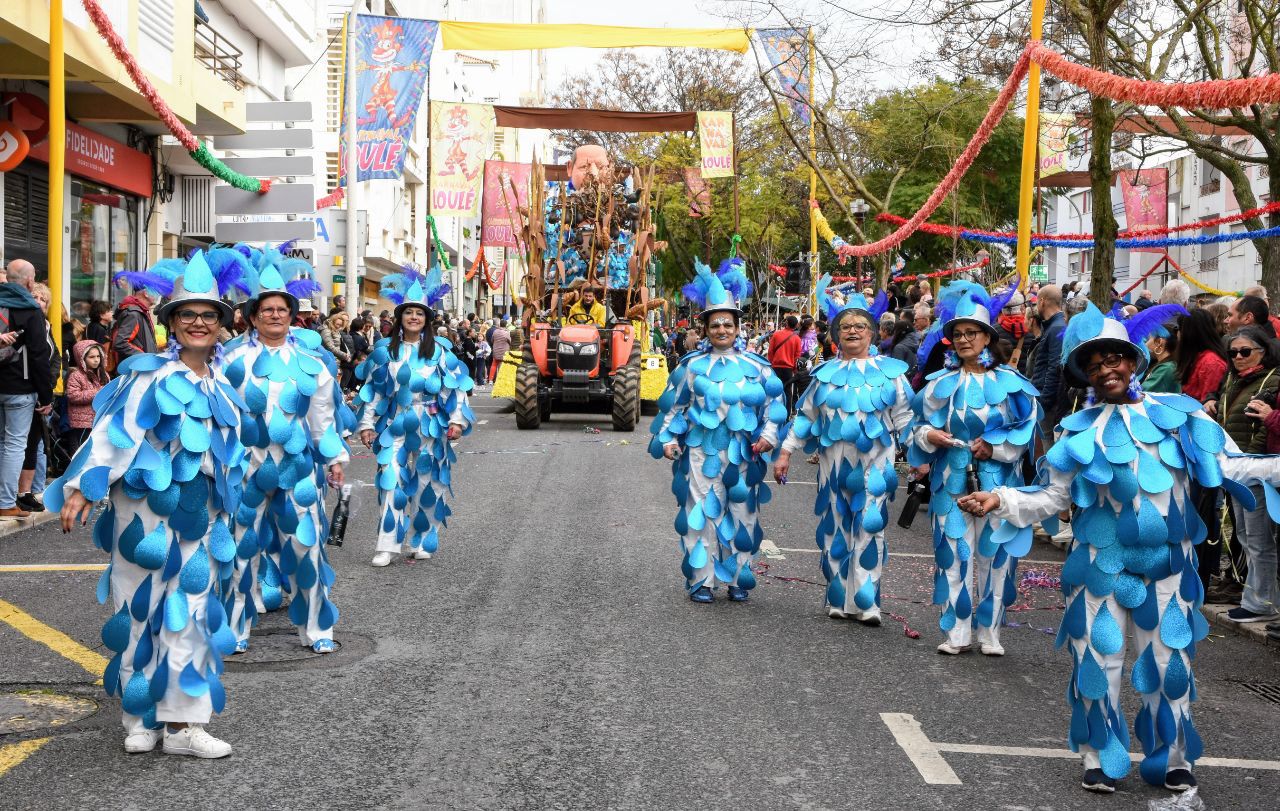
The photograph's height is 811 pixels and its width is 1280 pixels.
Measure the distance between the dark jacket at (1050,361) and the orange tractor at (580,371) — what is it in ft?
32.3

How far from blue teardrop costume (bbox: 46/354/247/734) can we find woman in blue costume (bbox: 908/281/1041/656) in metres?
3.60

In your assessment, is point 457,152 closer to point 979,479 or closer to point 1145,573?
point 979,479

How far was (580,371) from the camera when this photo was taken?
20.3m

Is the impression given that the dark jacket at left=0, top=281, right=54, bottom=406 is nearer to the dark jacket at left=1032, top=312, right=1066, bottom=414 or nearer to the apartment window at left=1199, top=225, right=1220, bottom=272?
the dark jacket at left=1032, top=312, right=1066, bottom=414

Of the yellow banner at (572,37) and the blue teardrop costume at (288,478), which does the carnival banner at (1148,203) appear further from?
the blue teardrop costume at (288,478)

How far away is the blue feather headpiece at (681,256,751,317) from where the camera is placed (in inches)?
320

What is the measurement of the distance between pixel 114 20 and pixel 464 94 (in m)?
51.4

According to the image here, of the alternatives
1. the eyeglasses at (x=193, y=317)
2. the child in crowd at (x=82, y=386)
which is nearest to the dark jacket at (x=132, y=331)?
the child in crowd at (x=82, y=386)

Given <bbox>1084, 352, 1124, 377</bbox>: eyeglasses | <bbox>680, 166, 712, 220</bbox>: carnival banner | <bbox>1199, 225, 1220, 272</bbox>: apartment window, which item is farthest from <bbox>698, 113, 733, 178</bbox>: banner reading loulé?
<bbox>1084, 352, 1124, 377</bbox>: eyeglasses

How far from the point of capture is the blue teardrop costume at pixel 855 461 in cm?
741

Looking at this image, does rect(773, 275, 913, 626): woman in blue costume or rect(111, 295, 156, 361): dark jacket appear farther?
rect(111, 295, 156, 361): dark jacket

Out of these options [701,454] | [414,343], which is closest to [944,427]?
[701,454]

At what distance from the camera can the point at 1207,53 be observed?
18.1 metres

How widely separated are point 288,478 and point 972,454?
3396 mm
